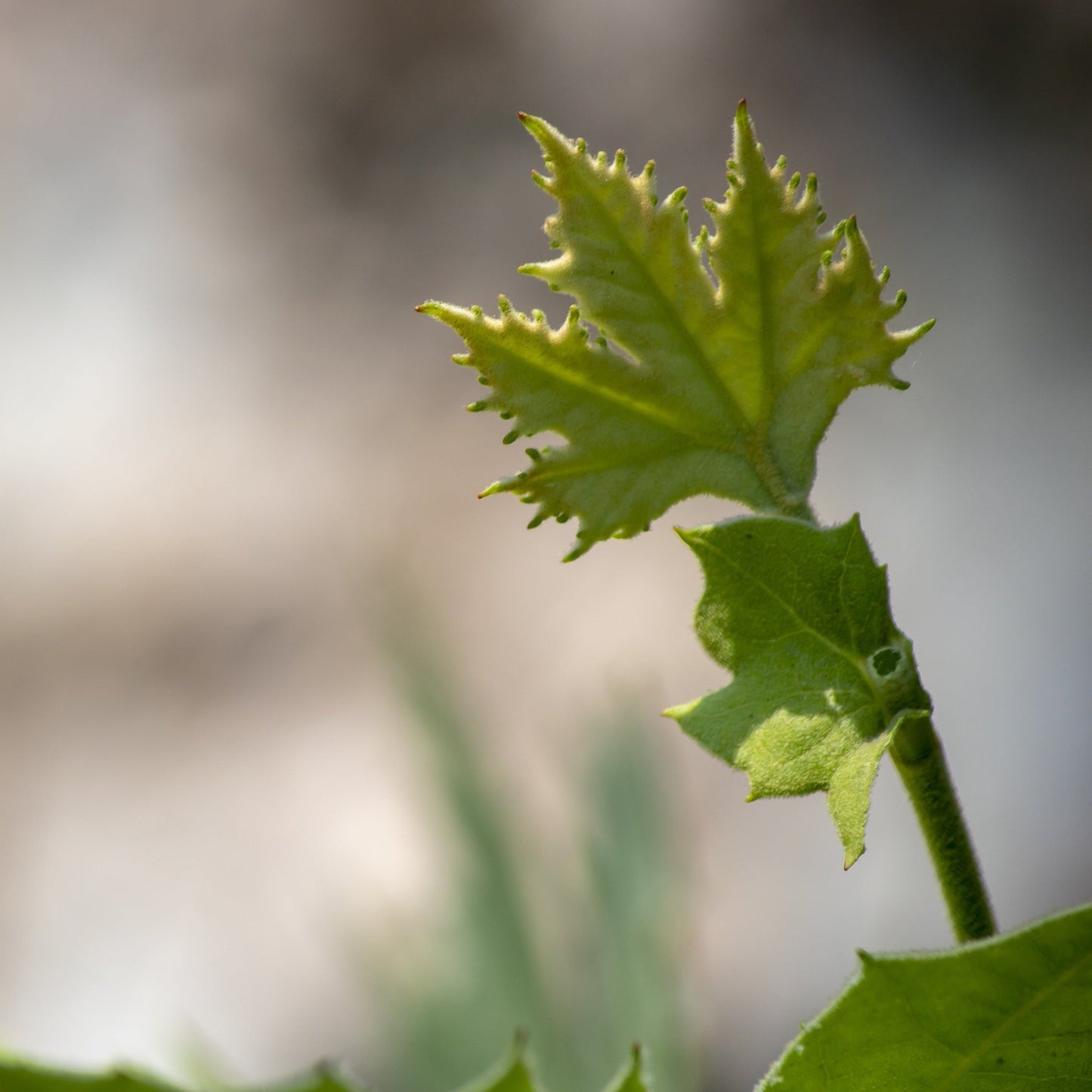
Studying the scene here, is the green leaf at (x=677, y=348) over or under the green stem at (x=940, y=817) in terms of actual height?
over

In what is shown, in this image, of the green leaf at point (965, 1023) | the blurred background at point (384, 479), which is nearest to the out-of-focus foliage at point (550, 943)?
the green leaf at point (965, 1023)

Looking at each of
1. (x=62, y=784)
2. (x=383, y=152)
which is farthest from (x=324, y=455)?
(x=62, y=784)

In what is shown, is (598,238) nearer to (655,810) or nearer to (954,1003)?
(954,1003)

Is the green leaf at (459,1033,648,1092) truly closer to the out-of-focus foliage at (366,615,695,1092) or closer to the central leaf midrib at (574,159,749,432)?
the central leaf midrib at (574,159,749,432)

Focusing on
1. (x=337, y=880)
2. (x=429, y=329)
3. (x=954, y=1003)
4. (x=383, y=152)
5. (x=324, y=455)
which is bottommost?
(x=337, y=880)

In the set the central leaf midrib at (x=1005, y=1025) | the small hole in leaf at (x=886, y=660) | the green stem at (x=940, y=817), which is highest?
the small hole in leaf at (x=886, y=660)

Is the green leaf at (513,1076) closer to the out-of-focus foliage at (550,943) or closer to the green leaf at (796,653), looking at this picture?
the green leaf at (796,653)

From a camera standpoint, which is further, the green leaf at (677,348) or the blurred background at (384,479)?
the blurred background at (384,479)

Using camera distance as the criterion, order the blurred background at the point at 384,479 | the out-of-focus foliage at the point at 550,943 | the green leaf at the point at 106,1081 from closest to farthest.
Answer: the green leaf at the point at 106,1081
the out-of-focus foliage at the point at 550,943
the blurred background at the point at 384,479

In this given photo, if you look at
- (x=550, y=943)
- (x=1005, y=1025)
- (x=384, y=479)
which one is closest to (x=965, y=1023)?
(x=1005, y=1025)
